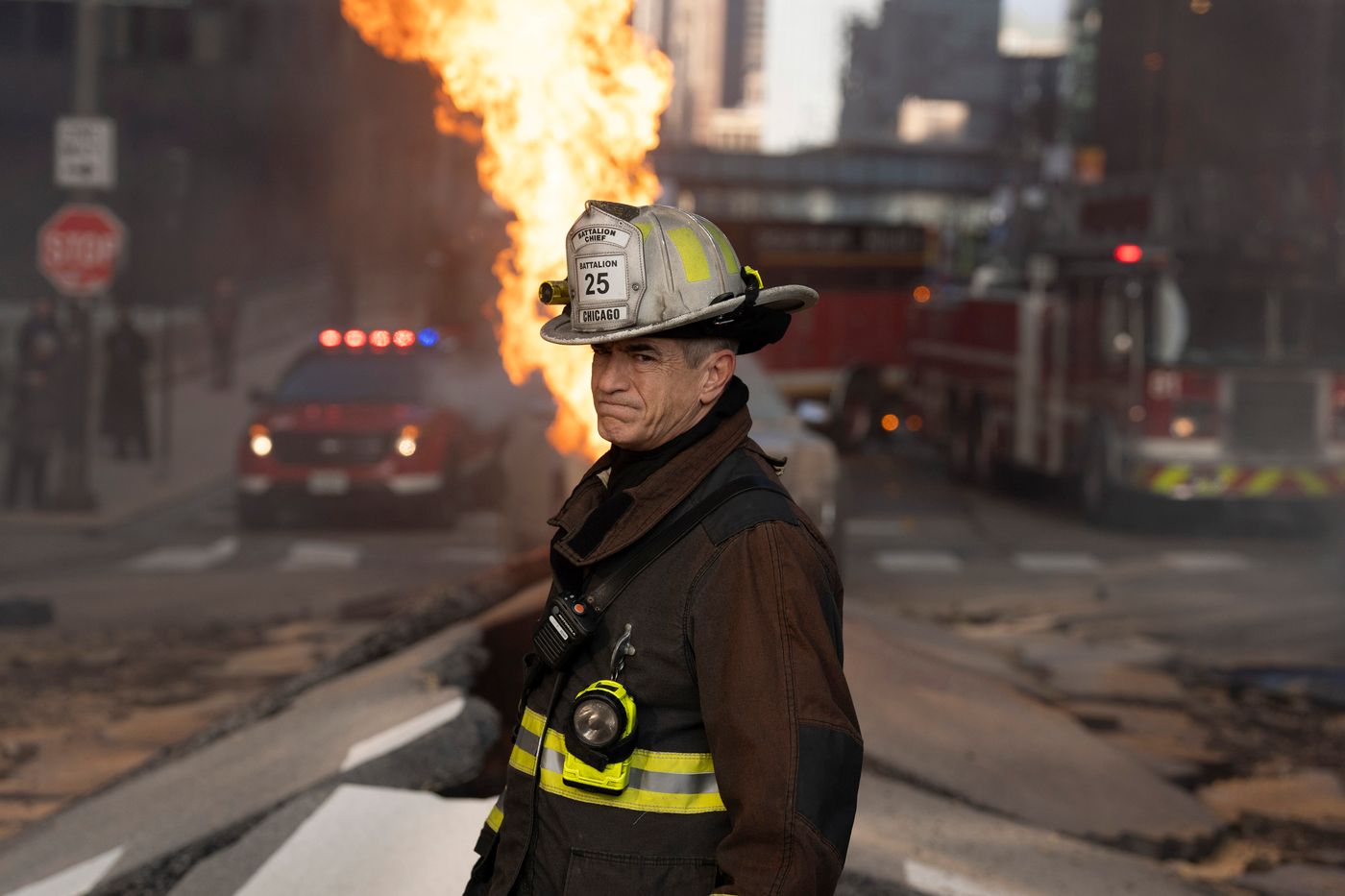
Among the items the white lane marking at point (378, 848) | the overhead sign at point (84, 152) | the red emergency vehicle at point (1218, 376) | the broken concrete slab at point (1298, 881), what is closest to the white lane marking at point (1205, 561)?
the red emergency vehicle at point (1218, 376)

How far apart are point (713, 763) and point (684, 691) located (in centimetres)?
13

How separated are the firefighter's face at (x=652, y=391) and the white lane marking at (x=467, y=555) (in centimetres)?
1201

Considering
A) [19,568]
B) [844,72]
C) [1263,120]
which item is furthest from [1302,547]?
[844,72]

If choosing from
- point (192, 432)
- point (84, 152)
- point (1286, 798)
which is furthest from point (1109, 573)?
point (192, 432)

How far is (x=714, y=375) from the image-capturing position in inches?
122

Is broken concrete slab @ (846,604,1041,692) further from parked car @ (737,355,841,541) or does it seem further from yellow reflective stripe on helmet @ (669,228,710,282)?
yellow reflective stripe on helmet @ (669,228,710,282)

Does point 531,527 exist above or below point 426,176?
below

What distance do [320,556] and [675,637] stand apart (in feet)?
42.6

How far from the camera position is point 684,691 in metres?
2.89

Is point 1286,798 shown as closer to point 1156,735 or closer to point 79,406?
point 1156,735

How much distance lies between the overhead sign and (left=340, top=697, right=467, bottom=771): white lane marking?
474 inches

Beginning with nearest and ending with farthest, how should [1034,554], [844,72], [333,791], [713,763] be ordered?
[713,763], [333,791], [1034,554], [844,72]

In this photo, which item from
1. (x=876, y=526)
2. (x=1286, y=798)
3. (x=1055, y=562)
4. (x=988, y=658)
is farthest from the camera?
(x=876, y=526)

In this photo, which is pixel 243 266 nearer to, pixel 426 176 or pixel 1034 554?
pixel 426 176
